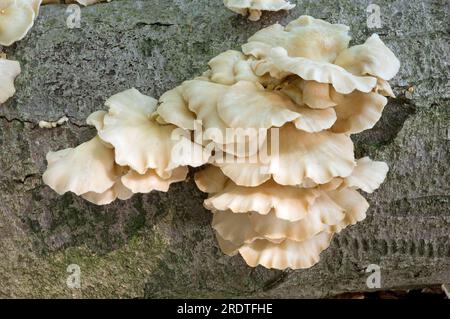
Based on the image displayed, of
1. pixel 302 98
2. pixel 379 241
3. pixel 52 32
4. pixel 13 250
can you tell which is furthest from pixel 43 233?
pixel 379 241

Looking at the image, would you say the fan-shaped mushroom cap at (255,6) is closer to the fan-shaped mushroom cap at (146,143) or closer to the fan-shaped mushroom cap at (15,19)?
the fan-shaped mushroom cap at (146,143)

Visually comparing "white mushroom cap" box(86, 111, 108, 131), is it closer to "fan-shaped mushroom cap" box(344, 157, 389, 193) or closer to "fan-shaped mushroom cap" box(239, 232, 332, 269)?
"fan-shaped mushroom cap" box(239, 232, 332, 269)

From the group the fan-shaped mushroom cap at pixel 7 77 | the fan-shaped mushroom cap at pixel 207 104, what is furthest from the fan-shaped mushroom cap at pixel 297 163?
the fan-shaped mushroom cap at pixel 7 77

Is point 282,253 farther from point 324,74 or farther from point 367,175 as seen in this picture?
point 324,74

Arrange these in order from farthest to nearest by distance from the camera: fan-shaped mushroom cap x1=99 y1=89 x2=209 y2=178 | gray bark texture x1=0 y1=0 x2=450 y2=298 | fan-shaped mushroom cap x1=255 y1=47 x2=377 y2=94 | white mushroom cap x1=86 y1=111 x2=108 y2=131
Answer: gray bark texture x1=0 y1=0 x2=450 y2=298 < white mushroom cap x1=86 y1=111 x2=108 y2=131 < fan-shaped mushroom cap x1=99 y1=89 x2=209 y2=178 < fan-shaped mushroom cap x1=255 y1=47 x2=377 y2=94

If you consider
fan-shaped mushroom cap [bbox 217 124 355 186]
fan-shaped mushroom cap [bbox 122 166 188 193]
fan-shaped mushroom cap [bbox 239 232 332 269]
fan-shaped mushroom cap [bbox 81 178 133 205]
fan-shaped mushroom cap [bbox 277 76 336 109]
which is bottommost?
fan-shaped mushroom cap [bbox 239 232 332 269]
